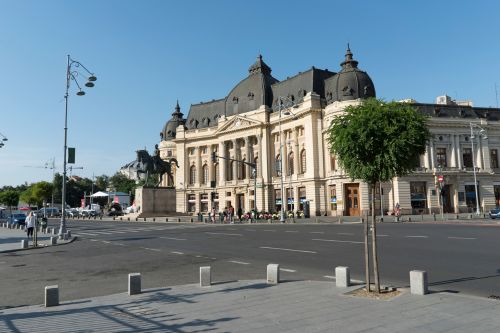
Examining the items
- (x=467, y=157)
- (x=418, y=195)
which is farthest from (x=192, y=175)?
(x=467, y=157)

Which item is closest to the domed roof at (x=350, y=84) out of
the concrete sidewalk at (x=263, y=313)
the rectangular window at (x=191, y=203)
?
the rectangular window at (x=191, y=203)

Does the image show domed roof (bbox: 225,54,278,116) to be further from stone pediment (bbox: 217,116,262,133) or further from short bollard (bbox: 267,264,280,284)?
short bollard (bbox: 267,264,280,284)

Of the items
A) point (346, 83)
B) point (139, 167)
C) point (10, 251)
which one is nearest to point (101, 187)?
point (139, 167)

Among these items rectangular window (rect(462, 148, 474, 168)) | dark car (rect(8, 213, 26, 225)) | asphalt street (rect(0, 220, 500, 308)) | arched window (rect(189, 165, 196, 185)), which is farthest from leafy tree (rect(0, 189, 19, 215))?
asphalt street (rect(0, 220, 500, 308))

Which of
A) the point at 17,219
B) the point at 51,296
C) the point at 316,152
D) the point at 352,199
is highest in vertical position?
the point at 316,152

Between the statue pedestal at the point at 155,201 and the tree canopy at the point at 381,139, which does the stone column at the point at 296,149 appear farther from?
the tree canopy at the point at 381,139

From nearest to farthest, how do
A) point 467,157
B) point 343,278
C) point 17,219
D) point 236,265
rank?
point 343,278, point 236,265, point 17,219, point 467,157

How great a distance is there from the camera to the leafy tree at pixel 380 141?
29.0 ft

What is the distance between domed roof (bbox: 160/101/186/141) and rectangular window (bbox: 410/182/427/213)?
194 feet

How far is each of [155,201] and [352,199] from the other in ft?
94.5

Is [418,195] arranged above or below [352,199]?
above

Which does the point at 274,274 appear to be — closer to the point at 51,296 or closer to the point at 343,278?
the point at 343,278

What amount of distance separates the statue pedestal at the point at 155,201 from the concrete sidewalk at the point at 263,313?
52173 mm

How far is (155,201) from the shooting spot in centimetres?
6156
